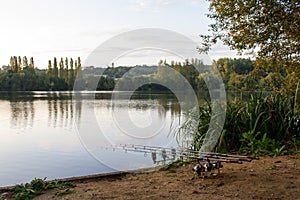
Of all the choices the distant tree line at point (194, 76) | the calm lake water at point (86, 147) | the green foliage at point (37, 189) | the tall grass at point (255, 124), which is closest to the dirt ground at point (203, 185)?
the green foliage at point (37, 189)

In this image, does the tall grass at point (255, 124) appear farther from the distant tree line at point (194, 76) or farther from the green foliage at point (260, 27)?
the green foliage at point (260, 27)

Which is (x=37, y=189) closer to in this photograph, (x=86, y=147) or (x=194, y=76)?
(x=194, y=76)

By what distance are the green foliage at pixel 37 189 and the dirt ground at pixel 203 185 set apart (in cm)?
8

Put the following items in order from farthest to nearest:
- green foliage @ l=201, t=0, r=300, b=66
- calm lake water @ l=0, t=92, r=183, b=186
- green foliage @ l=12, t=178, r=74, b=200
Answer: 1. calm lake water @ l=0, t=92, r=183, b=186
2. green foliage @ l=201, t=0, r=300, b=66
3. green foliage @ l=12, t=178, r=74, b=200

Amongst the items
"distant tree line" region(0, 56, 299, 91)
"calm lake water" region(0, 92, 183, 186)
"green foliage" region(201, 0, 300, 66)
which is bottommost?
"calm lake water" region(0, 92, 183, 186)

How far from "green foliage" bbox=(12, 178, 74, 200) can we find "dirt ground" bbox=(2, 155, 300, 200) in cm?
8

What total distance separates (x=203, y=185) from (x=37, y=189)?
165 centimetres

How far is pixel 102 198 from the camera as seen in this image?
2963 mm

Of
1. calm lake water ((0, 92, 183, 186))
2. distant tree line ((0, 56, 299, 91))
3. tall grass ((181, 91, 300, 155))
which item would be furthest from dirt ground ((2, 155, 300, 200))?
calm lake water ((0, 92, 183, 186))

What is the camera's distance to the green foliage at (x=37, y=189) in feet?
10.2

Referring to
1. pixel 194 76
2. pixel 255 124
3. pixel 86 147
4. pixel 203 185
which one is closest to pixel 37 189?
A: pixel 203 185

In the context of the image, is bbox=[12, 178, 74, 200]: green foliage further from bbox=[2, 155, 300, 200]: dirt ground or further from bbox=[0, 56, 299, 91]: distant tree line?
bbox=[0, 56, 299, 91]: distant tree line

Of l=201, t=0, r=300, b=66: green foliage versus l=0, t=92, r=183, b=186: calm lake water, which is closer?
l=201, t=0, r=300, b=66: green foliage

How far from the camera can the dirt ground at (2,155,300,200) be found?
293 centimetres
